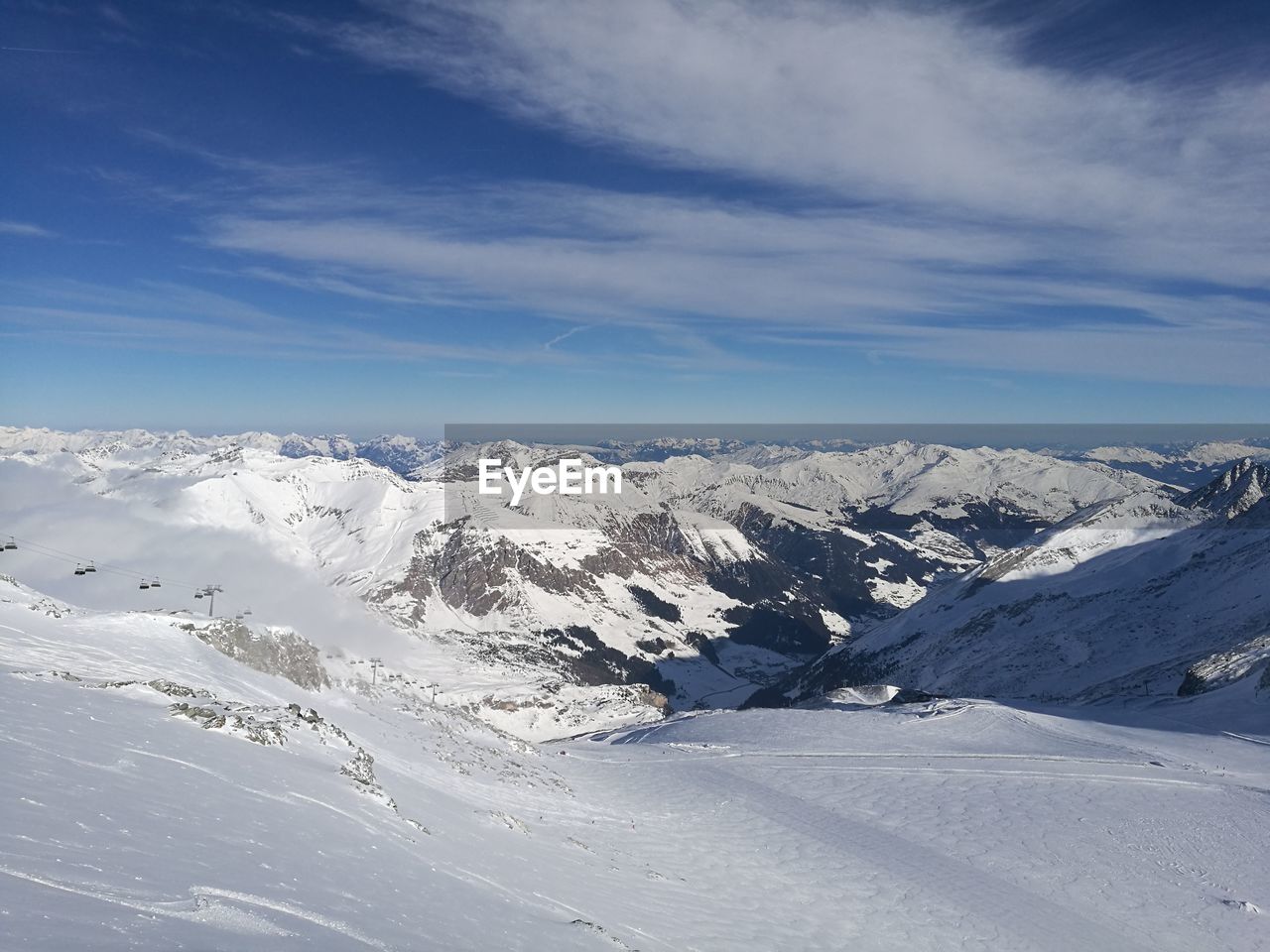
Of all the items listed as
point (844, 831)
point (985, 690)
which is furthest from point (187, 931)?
point (985, 690)

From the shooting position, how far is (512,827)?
72.4 ft

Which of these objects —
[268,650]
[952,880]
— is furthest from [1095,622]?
[268,650]

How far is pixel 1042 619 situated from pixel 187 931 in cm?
16476

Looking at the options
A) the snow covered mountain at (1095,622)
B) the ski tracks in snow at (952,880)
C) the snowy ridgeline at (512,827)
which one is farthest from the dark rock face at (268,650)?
the snow covered mountain at (1095,622)

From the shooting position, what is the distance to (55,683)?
18.2 m

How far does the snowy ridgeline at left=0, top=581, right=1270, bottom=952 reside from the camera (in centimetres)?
952

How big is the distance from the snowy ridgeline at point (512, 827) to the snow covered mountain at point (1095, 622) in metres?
48.7

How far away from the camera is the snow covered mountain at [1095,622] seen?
99.2 meters

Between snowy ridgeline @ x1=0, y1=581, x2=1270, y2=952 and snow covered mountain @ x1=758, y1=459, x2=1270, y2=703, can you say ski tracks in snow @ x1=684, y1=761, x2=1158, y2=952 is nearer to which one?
snowy ridgeline @ x1=0, y1=581, x2=1270, y2=952

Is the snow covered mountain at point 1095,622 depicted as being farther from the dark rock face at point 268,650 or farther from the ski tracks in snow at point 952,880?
the dark rock face at point 268,650

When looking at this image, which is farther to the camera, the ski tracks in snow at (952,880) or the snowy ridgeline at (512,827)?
the ski tracks in snow at (952,880)

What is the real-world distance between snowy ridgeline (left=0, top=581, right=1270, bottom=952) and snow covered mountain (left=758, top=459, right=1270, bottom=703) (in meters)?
48.7

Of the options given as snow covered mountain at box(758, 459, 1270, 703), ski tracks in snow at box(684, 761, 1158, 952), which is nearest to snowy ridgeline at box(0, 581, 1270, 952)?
ski tracks in snow at box(684, 761, 1158, 952)

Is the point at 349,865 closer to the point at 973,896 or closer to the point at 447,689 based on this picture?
the point at 973,896
